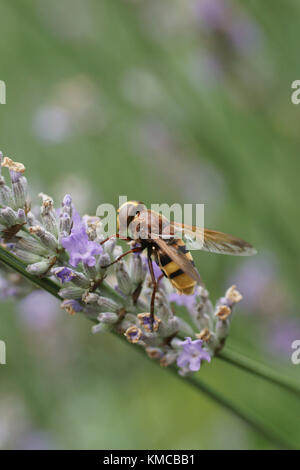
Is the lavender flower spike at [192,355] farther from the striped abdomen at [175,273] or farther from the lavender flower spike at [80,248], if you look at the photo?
the lavender flower spike at [80,248]

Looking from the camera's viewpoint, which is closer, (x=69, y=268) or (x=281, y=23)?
(x=69, y=268)

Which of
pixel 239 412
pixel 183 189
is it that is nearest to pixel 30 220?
pixel 239 412

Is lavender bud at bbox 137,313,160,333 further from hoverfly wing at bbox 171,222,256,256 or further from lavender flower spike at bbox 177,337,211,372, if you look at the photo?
hoverfly wing at bbox 171,222,256,256

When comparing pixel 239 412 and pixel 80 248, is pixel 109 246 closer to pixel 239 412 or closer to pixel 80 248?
pixel 80 248

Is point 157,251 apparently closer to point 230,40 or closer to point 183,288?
point 183,288

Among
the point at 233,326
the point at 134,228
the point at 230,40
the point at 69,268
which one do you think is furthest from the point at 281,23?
the point at 69,268

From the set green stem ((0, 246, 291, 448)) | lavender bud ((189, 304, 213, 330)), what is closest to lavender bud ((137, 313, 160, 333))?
green stem ((0, 246, 291, 448))
